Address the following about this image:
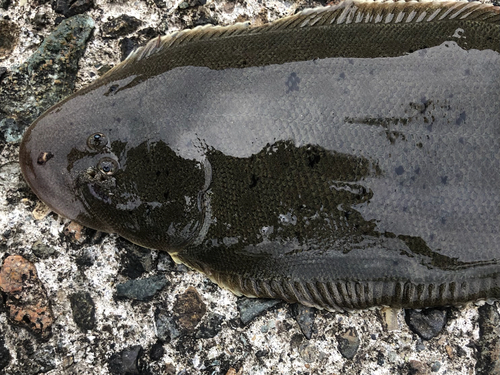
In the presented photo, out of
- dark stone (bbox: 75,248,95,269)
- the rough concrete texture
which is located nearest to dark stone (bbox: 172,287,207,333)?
the rough concrete texture

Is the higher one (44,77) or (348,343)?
(44,77)

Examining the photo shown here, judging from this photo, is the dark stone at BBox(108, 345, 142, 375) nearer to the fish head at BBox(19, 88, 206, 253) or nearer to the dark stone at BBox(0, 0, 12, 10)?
the fish head at BBox(19, 88, 206, 253)

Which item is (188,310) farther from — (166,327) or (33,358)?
(33,358)

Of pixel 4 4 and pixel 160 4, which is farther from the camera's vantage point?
pixel 160 4

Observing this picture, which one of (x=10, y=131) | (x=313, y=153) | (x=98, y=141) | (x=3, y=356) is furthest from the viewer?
(x=10, y=131)

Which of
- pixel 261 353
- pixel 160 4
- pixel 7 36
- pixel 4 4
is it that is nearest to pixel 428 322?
pixel 261 353

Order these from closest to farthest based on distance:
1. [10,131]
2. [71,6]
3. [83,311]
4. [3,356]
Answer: [3,356] < [83,311] < [10,131] < [71,6]

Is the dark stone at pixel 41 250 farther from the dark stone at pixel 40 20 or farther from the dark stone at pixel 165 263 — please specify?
the dark stone at pixel 40 20
